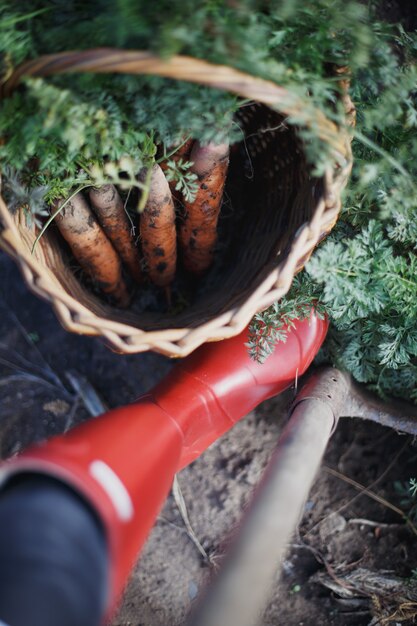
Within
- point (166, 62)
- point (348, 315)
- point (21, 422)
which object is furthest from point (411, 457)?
→ point (166, 62)

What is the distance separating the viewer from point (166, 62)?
2.21ft

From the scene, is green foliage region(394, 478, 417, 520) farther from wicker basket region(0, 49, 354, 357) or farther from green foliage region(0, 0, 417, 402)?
wicker basket region(0, 49, 354, 357)

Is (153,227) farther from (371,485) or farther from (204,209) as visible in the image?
(371,485)

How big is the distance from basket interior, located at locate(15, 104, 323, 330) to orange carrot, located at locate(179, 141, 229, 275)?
0.24ft

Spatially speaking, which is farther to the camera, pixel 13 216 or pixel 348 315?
pixel 348 315

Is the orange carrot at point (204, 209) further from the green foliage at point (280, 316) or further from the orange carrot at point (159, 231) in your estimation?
the green foliage at point (280, 316)

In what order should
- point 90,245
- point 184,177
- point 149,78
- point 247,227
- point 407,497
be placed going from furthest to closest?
point 407,497, point 247,227, point 90,245, point 184,177, point 149,78

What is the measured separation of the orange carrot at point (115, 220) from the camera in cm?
104

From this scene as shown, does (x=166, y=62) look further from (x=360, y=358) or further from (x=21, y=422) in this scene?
(x=21, y=422)

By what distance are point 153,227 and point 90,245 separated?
0.14 m

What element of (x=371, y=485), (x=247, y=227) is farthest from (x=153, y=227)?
(x=371, y=485)

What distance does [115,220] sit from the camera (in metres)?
1.11

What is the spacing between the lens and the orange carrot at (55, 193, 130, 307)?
1047 mm

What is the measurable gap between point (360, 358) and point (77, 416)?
2.50ft
